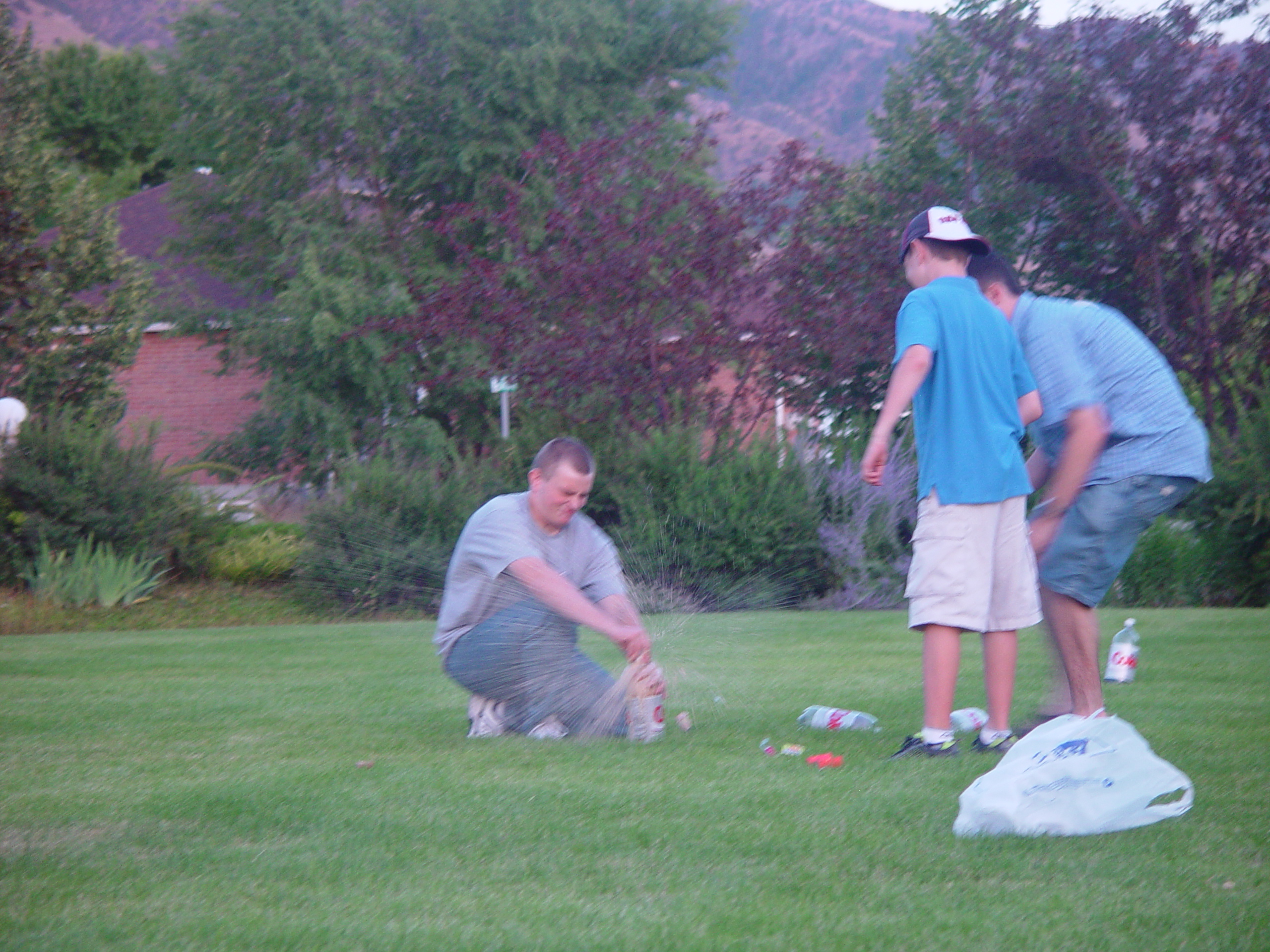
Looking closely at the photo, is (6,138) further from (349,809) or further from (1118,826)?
(1118,826)

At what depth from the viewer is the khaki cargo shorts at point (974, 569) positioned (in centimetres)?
436

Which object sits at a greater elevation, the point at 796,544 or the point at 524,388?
the point at 524,388

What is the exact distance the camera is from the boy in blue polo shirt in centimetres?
437

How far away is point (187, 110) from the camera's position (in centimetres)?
2400

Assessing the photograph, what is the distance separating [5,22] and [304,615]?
12.4 metres

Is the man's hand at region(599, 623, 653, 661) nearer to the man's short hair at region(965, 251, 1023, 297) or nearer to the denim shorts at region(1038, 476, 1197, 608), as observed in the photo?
the denim shorts at region(1038, 476, 1197, 608)

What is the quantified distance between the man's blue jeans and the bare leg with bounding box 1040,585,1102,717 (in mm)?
1645

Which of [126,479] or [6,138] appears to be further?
[6,138]

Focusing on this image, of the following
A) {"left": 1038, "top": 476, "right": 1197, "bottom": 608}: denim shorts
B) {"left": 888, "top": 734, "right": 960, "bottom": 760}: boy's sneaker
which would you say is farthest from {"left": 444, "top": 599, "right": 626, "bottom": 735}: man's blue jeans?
{"left": 1038, "top": 476, "right": 1197, "bottom": 608}: denim shorts

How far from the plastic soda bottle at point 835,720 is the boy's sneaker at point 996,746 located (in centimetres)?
62

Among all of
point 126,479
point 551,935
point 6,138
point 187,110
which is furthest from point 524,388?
point 187,110

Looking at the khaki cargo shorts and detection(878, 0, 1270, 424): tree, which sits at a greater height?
detection(878, 0, 1270, 424): tree

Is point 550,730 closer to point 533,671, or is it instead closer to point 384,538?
point 533,671

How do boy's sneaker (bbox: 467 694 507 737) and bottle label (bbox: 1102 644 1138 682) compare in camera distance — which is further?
bottle label (bbox: 1102 644 1138 682)
